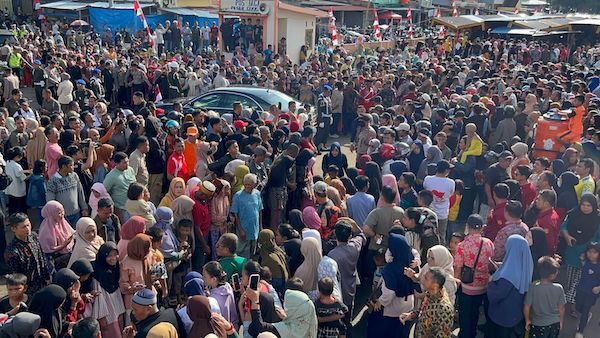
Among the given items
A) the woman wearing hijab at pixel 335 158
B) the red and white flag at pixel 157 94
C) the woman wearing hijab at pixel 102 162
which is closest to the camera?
the woman wearing hijab at pixel 102 162

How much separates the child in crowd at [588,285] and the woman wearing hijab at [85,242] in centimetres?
499

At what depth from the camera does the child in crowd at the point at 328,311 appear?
4992 millimetres

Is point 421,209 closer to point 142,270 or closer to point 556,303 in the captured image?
point 556,303

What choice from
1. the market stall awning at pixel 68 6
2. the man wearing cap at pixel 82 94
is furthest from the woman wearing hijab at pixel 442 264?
the market stall awning at pixel 68 6

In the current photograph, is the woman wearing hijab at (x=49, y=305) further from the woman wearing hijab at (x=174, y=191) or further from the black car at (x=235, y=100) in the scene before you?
the black car at (x=235, y=100)

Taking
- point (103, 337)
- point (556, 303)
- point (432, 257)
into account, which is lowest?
point (103, 337)

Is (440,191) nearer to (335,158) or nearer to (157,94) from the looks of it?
(335,158)

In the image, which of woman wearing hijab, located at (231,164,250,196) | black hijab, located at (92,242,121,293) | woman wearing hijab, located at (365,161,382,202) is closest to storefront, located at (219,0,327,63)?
woman wearing hijab, located at (365,161,382,202)

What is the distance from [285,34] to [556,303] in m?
18.3

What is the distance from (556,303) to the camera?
5316mm

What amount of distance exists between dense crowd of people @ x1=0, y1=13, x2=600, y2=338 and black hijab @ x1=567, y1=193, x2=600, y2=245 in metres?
0.02

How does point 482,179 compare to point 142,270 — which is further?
point 482,179

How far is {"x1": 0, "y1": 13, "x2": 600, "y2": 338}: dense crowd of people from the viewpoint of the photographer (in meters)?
4.97

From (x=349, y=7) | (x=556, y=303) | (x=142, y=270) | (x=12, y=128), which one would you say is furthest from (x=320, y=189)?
(x=349, y=7)
